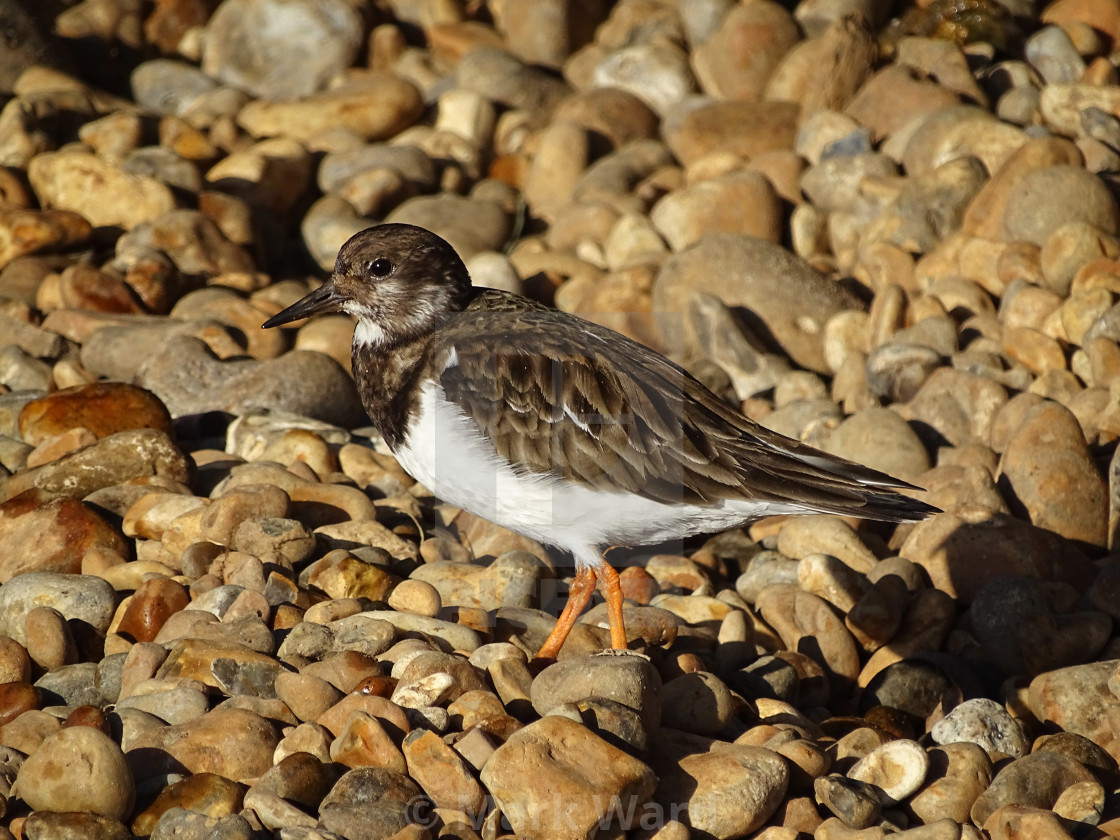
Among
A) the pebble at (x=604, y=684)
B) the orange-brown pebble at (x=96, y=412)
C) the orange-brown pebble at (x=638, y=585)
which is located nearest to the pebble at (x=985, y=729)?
the pebble at (x=604, y=684)

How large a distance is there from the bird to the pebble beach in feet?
2.01

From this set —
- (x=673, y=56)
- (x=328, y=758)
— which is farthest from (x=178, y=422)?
(x=673, y=56)

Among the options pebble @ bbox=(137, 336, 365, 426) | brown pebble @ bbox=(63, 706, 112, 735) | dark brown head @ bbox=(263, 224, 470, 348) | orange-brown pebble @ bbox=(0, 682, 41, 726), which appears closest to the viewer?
brown pebble @ bbox=(63, 706, 112, 735)

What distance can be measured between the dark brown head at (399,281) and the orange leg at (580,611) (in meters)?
1.43

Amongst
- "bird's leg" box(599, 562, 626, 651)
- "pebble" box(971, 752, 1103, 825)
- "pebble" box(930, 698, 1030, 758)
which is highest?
"pebble" box(971, 752, 1103, 825)

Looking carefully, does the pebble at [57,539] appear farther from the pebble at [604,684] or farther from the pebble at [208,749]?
the pebble at [604,684]

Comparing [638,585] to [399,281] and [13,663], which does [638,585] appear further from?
[13,663]

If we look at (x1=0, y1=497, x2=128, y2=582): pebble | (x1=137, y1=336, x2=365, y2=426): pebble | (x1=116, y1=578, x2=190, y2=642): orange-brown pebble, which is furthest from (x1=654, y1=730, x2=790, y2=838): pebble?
(x1=137, y1=336, x2=365, y2=426): pebble

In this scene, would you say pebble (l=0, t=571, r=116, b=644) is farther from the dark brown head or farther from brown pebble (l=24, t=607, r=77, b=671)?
the dark brown head

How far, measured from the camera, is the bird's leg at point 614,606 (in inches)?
203

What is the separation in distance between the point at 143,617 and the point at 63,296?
4.19 m

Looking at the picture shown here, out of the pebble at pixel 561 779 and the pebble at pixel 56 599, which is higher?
the pebble at pixel 561 779

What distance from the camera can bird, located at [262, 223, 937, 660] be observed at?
5047 mm

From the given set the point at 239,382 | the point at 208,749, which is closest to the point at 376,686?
the point at 208,749
